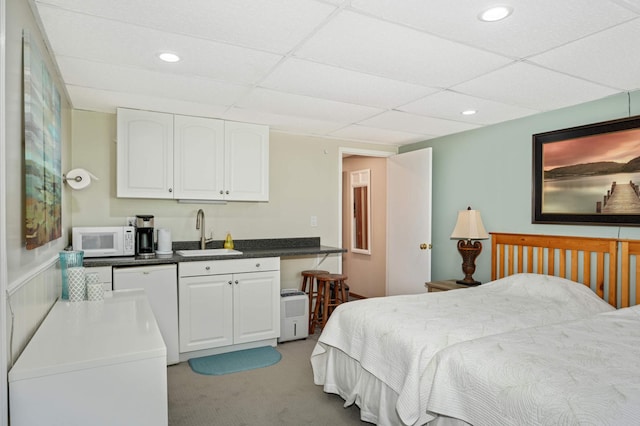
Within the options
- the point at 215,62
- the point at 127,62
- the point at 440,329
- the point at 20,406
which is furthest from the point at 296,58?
the point at 20,406

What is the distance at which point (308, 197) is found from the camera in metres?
4.65

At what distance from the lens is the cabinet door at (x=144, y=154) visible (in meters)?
3.41

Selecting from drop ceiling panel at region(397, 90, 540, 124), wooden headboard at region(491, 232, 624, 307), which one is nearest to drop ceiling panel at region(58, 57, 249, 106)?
drop ceiling panel at region(397, 90, 540, 124)

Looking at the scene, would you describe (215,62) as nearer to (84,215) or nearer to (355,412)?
(84,215)

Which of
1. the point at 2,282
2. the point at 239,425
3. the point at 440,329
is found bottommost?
the point at 239,425

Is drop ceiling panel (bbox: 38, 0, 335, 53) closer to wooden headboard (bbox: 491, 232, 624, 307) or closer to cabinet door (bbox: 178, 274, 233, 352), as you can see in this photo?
cabinet door (bbox: 178, 274, 233, 352)

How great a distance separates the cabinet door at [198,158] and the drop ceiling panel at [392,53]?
1760 millimetres

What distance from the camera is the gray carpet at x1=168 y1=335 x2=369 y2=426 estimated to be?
2.52m

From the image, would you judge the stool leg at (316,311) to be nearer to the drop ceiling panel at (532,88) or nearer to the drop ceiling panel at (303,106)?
the drop ceiling panel at (303,106)

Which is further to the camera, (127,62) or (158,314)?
(158,314)

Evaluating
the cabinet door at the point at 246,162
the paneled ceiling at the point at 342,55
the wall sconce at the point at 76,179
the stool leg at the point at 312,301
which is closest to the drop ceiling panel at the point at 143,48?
the paneled ceiling at the point at 342,55

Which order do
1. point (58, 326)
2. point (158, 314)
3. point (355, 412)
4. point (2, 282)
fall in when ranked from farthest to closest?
point (158, 314), point (355, 412), point (58, 326), point (2, 282)

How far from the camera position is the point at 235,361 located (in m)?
3.44

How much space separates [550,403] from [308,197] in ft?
11.4
